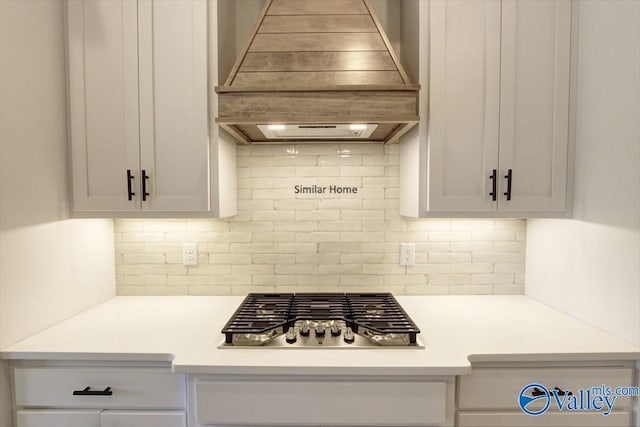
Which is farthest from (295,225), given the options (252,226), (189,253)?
(189,253)

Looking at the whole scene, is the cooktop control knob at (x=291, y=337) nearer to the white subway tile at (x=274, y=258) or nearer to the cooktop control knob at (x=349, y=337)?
the cooktop control knob at (x=349, y=337)

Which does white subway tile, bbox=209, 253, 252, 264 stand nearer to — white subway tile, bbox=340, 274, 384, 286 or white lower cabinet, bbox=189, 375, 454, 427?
white subway tile, bbox=340, 274, 384, 286

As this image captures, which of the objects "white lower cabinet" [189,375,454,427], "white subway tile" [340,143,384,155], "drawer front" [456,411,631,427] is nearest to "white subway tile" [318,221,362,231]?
"white subway tile" [340,143,384,155]

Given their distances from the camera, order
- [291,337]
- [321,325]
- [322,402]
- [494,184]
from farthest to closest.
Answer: [494,184], [321,325], [291,337], [322,402]

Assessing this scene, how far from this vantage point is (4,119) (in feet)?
4.31

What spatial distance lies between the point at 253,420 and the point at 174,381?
0.34m

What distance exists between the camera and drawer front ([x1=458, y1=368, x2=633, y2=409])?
4.29 ft

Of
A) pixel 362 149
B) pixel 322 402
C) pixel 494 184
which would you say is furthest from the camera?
pixel 362 149

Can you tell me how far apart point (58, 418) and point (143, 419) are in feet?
1.09

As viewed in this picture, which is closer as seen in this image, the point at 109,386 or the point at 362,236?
the point at 109,386

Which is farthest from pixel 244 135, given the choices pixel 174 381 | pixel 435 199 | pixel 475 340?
pixel 475 340

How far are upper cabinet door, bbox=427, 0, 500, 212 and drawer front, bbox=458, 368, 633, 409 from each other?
69 centimetres

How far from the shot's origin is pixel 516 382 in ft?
4.29

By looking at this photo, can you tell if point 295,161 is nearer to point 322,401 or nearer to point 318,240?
point 318,240
